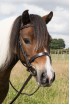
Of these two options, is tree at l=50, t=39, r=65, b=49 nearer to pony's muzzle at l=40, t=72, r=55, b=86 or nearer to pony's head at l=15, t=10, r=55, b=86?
pony's head at l=15, t=10, r=55, b=86

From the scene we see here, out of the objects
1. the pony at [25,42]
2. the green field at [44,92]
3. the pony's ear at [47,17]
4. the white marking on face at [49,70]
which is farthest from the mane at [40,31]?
the green field at [44,92]

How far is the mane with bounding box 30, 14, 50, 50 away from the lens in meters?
3.56

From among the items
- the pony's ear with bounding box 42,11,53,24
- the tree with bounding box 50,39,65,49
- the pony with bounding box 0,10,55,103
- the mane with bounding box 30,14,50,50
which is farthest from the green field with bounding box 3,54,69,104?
the mane with bounding box 30,14,50,50

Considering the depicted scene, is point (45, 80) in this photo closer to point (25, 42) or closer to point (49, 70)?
point (49, 70)

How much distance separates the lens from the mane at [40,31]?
356cm

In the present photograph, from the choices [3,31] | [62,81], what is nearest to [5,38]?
[3,31]

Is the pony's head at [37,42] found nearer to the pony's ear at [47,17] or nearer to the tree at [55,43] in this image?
the pony's ear at [47,17]

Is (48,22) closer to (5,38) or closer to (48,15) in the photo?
(48,15)

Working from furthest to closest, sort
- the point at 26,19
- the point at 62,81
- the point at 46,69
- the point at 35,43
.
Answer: the point at 62,81
the point at 26,19
the point at 35,43
the point at 46,69

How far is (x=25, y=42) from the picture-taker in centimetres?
368

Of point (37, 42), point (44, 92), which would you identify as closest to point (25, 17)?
point (37, 42)

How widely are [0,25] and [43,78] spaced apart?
1022mm

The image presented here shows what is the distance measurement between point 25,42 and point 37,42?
0.64ft

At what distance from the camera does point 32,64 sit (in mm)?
3631
